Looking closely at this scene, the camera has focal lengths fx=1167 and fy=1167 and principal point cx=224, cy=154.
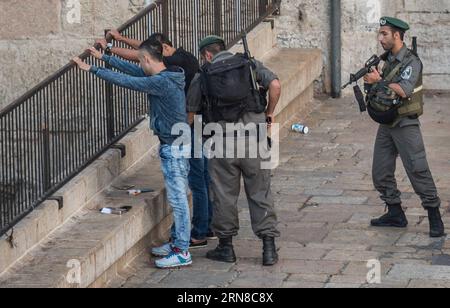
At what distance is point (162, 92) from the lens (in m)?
8.64

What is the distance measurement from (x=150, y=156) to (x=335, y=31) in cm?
420

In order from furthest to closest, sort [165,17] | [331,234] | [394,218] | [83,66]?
[165,17] < [394,218] < [331,234] < [83,66]

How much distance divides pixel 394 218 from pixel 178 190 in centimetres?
200

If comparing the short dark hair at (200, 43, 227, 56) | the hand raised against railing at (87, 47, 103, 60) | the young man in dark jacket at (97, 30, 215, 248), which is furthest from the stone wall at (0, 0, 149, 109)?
the short dark hair at (200, 43, 227, 56)

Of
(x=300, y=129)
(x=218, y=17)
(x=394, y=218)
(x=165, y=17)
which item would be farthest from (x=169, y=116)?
(x=300, y=129)

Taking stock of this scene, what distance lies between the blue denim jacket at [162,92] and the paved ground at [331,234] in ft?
3.57

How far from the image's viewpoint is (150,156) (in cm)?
1053

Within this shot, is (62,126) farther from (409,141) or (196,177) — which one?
(409,141)

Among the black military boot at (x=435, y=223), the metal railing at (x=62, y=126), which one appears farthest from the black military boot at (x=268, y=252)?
the metal railing at (x=62, y=126)

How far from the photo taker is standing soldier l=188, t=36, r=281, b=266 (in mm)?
8617

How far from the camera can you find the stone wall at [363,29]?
13820 millimetres

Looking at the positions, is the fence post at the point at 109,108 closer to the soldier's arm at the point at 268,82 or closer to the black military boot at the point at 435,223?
the soldier's arm at the point at 268,82
